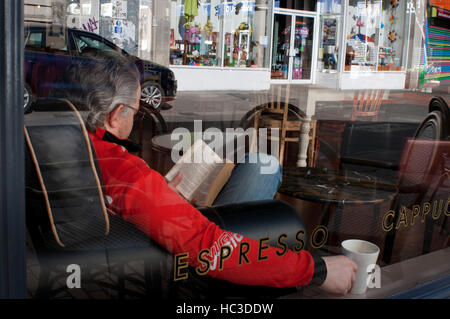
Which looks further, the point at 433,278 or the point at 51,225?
the point at 433,278

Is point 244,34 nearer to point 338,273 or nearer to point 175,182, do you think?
point 175,182

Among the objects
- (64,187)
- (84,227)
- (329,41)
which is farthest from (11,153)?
(329,41)

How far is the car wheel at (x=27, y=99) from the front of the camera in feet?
3.67

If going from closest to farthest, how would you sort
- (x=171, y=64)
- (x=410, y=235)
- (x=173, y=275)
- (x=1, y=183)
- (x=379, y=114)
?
(x=1, y=183), (x=173, y=275), (x=171, y=64), (x=410, y=235), (x=379, y=114)

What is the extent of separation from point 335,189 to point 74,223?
1.39m

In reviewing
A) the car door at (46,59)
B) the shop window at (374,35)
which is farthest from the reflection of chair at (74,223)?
the shop window at (374,35)

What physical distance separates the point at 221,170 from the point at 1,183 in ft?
3.50

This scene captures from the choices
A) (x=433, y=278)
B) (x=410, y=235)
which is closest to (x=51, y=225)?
(x=433, y=278)

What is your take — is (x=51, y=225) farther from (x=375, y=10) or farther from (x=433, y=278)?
(x=375, y=10)

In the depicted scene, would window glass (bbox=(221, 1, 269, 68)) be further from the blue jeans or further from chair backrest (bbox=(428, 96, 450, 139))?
chair backrest (bbox=(428, 96, 450, 139))

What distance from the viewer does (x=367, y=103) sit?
12.5 feet

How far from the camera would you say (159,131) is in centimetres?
197

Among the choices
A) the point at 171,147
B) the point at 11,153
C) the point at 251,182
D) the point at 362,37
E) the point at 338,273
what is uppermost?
the point at 362,37
